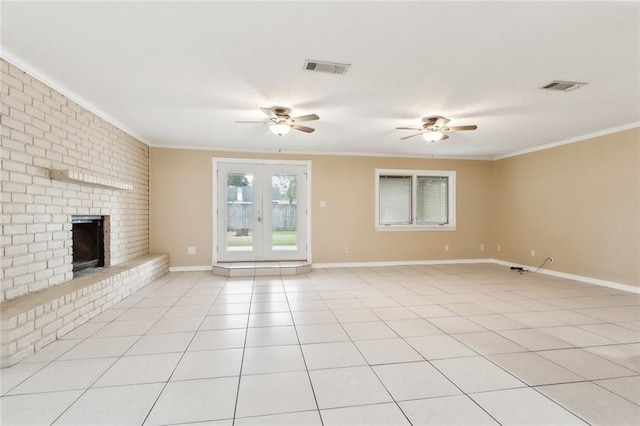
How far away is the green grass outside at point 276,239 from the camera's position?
6.05 meters

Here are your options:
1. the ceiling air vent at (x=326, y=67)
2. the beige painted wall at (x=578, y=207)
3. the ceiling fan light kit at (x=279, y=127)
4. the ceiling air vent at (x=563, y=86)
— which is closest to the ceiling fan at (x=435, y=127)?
the ceiling air vent at (x=563, y=86)

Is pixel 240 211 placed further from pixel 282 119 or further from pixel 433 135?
pixel 433 135

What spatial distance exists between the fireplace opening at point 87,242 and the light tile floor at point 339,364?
0.75 meters

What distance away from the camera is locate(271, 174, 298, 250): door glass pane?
6176mm

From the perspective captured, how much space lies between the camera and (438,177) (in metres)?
6.98

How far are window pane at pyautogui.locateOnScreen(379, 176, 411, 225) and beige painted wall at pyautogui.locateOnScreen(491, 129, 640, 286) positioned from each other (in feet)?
6.88

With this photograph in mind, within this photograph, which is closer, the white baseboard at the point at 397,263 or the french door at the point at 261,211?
the french door at the point at 261,211

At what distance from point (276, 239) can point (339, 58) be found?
4248 millimetres

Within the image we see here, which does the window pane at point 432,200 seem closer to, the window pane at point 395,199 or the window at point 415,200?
the window at point 415,200

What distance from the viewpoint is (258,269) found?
5520mm

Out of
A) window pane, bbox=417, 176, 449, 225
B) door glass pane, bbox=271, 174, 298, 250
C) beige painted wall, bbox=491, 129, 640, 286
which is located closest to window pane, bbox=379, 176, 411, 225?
window pane, bbox=417, 176, 449, 225

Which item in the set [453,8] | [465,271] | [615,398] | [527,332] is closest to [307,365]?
[615,398]

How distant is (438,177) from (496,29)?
5.11m

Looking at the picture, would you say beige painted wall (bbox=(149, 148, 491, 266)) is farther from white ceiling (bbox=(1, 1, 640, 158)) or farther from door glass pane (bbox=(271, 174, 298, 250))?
white ceiling (bbox=(1, 1, 640, 158))
